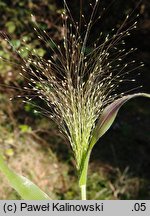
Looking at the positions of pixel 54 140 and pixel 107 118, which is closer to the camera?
pixel 107 118

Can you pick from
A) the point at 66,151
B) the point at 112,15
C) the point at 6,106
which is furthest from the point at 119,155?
the point at 112,15

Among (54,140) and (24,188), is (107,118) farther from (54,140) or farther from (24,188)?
(54,140)

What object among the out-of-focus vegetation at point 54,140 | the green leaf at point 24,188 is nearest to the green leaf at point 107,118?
the green leaf at point 24,188

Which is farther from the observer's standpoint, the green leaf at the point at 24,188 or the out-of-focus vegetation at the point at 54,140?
the out-of-focus vegetation at the point at 54,140

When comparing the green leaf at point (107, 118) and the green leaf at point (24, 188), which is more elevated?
the green leaf at point (107, 118)

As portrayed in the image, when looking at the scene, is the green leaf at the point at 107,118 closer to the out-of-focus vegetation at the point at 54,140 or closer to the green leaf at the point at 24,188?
the green leaf at the point at 24,188

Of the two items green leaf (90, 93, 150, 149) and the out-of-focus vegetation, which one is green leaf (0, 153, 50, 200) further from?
the out-of-focus vegetation

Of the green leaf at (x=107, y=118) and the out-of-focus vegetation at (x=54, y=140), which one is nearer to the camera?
the green leaf at (x=107, y=118)

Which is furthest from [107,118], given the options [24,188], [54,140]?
[54,140]

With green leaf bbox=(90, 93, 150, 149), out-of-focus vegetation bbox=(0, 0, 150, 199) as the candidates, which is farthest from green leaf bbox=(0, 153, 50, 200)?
out-of-focus vegetation bbox=(0, 0, 150, 199)
